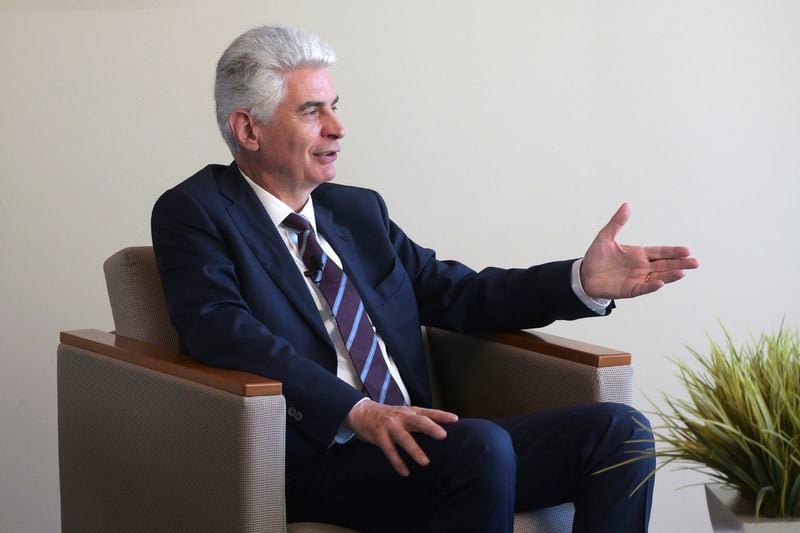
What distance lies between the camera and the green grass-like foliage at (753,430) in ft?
4.89

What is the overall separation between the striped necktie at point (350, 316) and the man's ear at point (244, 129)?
17 centimetres

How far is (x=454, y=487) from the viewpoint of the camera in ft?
6.41

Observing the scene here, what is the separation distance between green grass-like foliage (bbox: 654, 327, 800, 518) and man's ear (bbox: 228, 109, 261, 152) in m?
1.18

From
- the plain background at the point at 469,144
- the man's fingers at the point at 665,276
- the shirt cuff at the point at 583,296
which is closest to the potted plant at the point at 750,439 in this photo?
the man's fingers at the point at 665,276

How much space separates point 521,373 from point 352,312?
356 millimetres

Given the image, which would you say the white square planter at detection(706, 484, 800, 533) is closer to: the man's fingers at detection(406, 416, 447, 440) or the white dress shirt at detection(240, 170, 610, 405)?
the man's fingers at detection(406, 416, 447, 440)

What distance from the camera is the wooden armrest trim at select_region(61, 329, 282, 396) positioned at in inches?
76.8

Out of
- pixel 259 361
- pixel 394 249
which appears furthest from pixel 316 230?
pixel 259 361

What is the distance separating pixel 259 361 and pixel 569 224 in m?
1.57

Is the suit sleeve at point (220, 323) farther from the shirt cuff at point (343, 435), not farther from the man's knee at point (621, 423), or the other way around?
the man's knee at point (621, 423)

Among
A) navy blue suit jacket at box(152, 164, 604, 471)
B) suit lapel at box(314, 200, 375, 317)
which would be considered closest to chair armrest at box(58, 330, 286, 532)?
navy blue suit jacket at box(152, 164, 604, 471)

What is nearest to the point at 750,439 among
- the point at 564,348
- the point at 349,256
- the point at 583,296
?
the point at 564,348

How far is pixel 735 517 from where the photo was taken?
149 centimetres

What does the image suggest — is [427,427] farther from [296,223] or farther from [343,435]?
[296,223]
